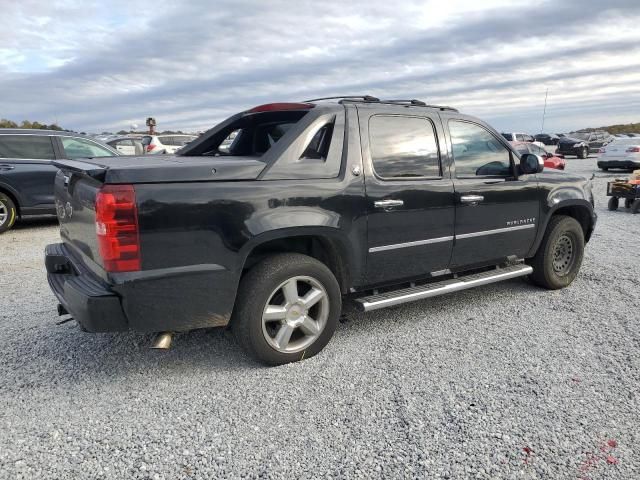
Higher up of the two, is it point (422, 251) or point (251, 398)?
point (422, 251)

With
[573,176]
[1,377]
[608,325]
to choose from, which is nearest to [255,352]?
[1,377]

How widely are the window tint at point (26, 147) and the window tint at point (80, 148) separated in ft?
0.84

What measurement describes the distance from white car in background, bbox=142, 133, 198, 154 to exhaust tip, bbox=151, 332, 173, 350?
16.0 m

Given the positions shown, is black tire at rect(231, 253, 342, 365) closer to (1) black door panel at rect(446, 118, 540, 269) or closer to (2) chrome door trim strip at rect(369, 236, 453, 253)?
(2) chrome door trim strip at rect(369, 236, 453, 253)

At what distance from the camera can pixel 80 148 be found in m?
8.84

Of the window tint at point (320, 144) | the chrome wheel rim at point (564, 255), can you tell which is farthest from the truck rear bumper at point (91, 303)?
the chrome wheel rim at point (564, 255)

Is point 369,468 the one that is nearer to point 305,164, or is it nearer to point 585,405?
point 585,405

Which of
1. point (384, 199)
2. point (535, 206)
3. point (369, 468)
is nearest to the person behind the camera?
point (369, 468)

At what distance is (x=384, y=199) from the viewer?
11.9 feet

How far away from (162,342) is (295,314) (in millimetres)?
887

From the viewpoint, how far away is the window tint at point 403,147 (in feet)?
12.2

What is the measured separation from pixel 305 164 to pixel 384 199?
673 millimetres

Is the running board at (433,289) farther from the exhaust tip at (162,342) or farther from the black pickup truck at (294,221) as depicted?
the exhaust tip at (162,342)

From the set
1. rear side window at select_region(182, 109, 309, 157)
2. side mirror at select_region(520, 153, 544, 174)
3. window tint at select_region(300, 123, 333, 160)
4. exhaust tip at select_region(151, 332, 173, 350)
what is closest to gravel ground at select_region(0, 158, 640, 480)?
exhaust tip at select_region(151, 332, 173, 350)
